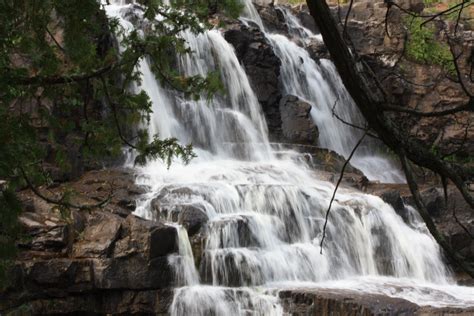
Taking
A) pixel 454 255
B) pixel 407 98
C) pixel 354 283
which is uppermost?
pixel 407 98

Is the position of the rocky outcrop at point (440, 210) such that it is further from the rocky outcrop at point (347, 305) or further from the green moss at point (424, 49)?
the green moss at point (424, 49)

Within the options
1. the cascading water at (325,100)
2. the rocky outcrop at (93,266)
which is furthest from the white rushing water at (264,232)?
the cascading water at (325,100)

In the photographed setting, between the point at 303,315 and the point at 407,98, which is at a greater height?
the point at 407,98

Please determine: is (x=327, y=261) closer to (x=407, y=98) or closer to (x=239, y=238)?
(x=239, y=238)

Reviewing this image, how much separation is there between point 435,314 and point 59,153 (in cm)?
584

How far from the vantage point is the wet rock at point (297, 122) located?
17.9 metres

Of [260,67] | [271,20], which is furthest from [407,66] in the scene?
[260,67]

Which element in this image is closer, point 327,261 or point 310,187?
point 327,261

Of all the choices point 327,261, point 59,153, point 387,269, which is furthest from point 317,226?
point 59,153

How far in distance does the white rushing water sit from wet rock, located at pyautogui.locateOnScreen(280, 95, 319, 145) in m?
2.10

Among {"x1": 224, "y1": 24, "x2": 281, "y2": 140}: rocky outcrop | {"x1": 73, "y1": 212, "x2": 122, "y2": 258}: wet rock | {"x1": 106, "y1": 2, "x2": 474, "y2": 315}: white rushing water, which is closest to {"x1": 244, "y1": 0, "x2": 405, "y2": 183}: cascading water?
{"x1": 224, "y1": 24, "x2": 281, "y2": 140}: rocky outcrop

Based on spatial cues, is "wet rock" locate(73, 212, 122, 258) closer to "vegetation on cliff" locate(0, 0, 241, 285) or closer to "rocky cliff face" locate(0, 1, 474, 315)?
"rocky cliff face" locate(0, 1, 474, 315)

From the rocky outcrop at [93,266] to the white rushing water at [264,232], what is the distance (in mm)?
369

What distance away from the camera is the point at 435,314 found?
Answer: 7.95m
